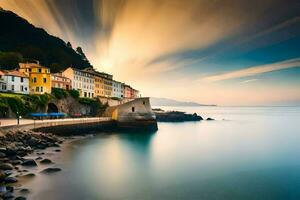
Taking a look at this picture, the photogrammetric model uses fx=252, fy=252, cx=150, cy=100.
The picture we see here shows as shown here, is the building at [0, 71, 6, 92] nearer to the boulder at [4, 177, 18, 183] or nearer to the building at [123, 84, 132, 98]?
the boulder at [4, 177, 18, 183]

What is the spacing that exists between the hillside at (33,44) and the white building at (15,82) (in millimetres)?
25816

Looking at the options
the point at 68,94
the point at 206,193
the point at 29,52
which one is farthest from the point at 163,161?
the point at 29,52

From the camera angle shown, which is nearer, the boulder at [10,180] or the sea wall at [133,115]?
the boulder at [10,180]

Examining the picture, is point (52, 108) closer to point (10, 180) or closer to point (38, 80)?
point (38, 80)

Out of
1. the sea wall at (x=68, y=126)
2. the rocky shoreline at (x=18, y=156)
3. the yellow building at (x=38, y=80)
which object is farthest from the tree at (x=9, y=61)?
the rocky shoreline at (x=18, y=156)

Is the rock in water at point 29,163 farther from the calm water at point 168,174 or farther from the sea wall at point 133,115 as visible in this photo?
the sea wall at point 133,115

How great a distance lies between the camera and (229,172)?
22047 millimetres

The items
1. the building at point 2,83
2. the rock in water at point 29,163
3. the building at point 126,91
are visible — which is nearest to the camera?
the rock in water at point 29,163

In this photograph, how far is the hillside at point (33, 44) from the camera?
88125mm

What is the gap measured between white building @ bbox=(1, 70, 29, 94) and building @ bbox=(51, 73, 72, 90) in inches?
220

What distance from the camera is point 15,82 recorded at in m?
48.8

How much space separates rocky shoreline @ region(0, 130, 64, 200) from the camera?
47.2ft

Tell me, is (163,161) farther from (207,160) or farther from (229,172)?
(229,172)

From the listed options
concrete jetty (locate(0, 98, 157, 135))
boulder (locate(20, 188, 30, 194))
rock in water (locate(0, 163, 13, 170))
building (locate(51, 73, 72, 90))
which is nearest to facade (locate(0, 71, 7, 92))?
building (locate(51, 73, 72, 90))
